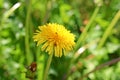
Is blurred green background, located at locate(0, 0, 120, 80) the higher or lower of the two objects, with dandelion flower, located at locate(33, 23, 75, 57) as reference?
higher

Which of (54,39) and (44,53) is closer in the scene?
(54,39)

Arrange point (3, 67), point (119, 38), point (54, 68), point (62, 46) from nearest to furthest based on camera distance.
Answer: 1. point (62, 46)
2. point (3, 67)
3. point (54, 68)
4. point (119, 38)

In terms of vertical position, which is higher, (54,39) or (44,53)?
(44,53)

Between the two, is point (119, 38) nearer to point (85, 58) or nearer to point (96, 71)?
point (85, 58)

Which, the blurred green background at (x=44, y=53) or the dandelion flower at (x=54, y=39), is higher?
the blurred green background at (x=44, y=53)

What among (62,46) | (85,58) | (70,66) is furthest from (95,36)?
(62,46)
